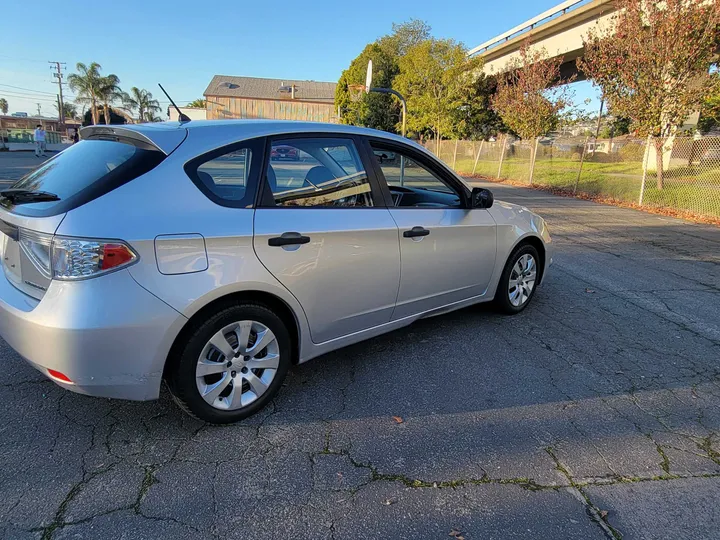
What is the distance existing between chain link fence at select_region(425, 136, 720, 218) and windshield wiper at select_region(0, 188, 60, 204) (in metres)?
13.5

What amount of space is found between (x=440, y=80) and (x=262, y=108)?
50.0 m

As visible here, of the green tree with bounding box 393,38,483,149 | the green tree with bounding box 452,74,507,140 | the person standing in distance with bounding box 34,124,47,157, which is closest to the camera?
the person standing in distance with bounding box 34,124,47,157

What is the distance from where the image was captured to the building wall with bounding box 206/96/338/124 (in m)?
65.0

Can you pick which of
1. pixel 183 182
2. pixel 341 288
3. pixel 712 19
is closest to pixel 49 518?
pixel 183 182

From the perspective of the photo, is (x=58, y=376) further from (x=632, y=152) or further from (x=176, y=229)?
(x=632, y=152)

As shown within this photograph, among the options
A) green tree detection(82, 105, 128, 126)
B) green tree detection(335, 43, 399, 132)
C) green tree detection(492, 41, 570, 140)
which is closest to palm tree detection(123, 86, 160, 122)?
green tree detection(82, 105, 128, 126)

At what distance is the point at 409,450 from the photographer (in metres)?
2.59

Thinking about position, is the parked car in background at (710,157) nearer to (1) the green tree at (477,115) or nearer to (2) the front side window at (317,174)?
(2) the front side window at (317,174)

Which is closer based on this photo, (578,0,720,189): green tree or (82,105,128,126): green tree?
(578,0,720,189): green tree

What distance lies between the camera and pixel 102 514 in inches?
81.8

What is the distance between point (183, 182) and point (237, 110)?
77952mm

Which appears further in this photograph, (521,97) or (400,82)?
(400,82)

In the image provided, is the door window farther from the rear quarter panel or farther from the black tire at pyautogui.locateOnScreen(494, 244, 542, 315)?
the rear quarter panel

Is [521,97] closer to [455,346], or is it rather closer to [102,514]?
→ [455,346]
